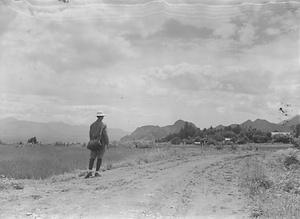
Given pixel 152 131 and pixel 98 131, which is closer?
pixel 98 131

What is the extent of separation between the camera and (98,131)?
32.1 ft

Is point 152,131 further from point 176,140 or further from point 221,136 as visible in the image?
point 221,136

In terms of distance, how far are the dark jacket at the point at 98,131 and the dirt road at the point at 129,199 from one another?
4.57ft

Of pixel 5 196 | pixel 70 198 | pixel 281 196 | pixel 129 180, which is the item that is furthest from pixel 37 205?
pixel 281 196

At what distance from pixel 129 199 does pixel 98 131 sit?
12.1 ft

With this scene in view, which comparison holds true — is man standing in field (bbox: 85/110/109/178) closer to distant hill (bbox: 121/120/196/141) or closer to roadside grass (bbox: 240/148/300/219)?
roadside grass (bbox: 240/148/300/219)

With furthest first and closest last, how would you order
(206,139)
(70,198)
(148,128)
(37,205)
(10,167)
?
(148,128) < (206,139) < (10,167) < (70,198) < (37,205)

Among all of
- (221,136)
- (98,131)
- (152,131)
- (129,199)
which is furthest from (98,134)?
(152,131)

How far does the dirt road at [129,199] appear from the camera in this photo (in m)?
5.53

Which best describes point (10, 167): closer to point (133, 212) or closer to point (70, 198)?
point (70, 198)

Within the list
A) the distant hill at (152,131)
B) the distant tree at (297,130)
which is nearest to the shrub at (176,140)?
the distant hill at (152,131)

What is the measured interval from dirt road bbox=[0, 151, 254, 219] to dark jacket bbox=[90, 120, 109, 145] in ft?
4.57

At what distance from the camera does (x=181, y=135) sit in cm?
4725

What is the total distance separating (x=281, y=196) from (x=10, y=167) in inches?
330
